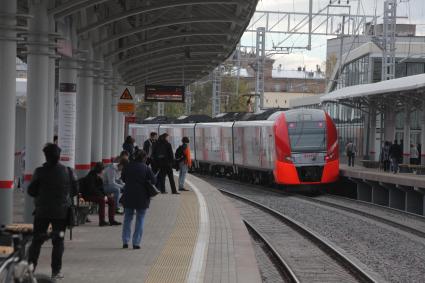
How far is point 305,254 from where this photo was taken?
15.2m

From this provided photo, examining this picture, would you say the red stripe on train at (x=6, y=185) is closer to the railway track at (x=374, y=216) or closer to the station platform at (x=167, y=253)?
the station platform at (x=167, y=253)

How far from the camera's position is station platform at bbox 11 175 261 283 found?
9711mm

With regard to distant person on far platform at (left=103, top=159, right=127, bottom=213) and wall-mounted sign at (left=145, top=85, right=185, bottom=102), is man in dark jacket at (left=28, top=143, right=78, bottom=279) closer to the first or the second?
distant person on far platform at (left=103, top=159, right=127, bottom=213)

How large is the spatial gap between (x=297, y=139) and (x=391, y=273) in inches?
646

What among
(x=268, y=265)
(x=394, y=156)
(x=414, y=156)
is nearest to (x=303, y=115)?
(x=394, y=156)

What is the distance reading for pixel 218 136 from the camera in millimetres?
41000

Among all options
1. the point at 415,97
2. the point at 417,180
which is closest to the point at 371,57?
the point at 415,97

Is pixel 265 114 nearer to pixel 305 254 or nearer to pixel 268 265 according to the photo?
pixel 305 254

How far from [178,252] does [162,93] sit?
18.1m

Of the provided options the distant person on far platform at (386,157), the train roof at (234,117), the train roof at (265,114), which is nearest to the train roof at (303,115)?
the train roof at (265,114)

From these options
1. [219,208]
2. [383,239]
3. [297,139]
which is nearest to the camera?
[383,239]

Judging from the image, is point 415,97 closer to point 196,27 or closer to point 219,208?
point 196,27

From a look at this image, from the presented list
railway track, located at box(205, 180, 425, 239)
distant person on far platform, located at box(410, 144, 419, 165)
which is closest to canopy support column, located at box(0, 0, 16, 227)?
railway track, located at box(205, 180, 425, 239)

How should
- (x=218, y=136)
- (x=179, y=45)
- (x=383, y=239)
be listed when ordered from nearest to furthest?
1. (x=383, y=239)
2. (x=179, y=45)
3. (x=218, y=136)
